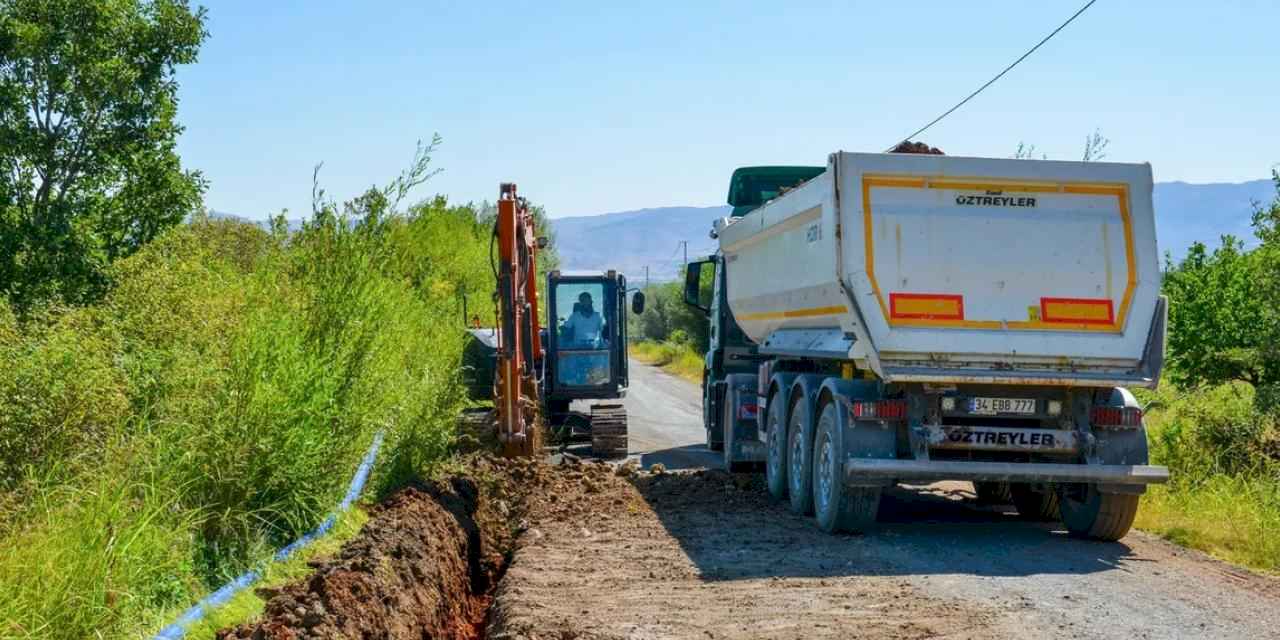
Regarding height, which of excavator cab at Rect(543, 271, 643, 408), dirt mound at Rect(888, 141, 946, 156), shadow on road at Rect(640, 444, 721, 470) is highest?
dirt mound at Rect(888, 141, 946, 156)

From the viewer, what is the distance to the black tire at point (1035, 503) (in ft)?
39.8

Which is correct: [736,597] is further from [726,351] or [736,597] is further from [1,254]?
[1,254]

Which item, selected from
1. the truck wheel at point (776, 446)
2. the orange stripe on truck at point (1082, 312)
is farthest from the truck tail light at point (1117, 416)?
the truck wheel at point (776, 446)

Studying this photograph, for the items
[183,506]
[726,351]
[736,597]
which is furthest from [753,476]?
[183,506]

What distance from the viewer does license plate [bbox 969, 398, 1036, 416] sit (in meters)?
10.4

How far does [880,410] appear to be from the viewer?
10422 millimetres

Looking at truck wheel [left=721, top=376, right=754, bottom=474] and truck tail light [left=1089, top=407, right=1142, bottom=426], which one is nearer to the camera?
truck tail light [left=1089, top=407, right=1142, bottom=426]

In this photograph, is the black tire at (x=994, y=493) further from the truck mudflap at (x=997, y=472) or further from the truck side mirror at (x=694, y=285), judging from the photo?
the truck side mirror at (x=694, y=285)

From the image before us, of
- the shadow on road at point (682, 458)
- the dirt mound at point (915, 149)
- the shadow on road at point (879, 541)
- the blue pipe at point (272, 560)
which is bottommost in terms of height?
the shadow on road at point (682, 458)

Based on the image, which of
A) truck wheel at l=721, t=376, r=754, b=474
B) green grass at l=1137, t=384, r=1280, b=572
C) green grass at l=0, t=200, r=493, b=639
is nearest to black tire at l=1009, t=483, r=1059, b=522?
green grass at l=1137, t=384, r=1280, b=572

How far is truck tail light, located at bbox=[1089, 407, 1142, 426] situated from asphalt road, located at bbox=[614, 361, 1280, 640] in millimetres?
996

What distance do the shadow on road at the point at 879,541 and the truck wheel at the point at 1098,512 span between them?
0.39ft

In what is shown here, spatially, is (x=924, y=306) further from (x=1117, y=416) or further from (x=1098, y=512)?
(x=1098, y=512)

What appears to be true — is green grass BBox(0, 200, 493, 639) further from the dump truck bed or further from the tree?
the tree
